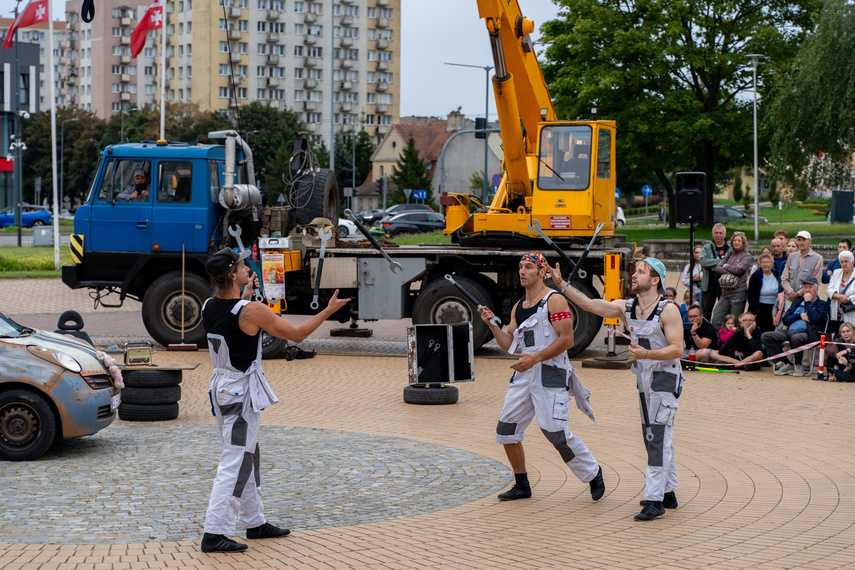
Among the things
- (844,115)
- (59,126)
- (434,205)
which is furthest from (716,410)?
(59,126)

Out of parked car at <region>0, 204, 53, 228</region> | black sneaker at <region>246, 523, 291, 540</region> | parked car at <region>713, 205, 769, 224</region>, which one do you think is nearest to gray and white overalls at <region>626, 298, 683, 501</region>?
black sneaker at <region>246, 523, 291, 540</region>

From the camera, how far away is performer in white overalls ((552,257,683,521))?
7129 millimetres

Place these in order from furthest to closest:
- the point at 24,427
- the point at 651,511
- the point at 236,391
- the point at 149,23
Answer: the point at 149,23 < the point at 24,427 < the point at 651,511 < the point at 236,391

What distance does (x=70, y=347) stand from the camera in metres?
9.45

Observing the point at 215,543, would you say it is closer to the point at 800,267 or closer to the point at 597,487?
the point at 597,487

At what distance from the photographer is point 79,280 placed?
1702cm

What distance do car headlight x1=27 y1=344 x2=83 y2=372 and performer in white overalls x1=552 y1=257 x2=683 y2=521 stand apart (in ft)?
14.3

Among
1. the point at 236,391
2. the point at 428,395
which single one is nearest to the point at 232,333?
the point at 236,391

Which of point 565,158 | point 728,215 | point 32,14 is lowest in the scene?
point 728,215

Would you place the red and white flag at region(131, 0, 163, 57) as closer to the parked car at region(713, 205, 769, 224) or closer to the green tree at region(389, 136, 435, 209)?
the parked car at region(713, 205, 769, 224)

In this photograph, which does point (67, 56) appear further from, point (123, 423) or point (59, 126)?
point (123, 423)

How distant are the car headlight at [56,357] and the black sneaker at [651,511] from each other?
4.93 metres

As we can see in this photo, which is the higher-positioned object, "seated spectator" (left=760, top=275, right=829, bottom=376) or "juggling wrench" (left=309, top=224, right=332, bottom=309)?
"juggling wrench" (left=309, top=224, right=332, bottom=309)

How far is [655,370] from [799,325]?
8.54 m
